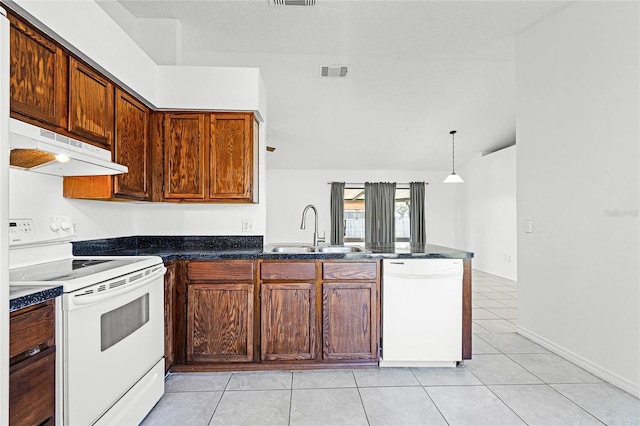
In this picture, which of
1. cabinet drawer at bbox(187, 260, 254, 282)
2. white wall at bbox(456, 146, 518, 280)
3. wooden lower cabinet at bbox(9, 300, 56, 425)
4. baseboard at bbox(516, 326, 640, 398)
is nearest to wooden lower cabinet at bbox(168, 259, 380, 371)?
cabinet drawer at bbox(187, 260, 254, 282)

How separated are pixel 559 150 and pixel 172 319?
3.27 m

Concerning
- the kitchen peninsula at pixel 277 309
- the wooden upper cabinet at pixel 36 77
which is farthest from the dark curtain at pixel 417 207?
the wooden upper cabinet at pixel 36 77

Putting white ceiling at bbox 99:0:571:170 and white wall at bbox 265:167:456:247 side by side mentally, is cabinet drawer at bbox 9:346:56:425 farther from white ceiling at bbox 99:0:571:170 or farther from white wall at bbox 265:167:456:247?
white wall at bbox 265:167:456:247

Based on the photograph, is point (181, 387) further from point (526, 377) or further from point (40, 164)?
point (526, 377)

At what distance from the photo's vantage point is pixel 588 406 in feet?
6.77

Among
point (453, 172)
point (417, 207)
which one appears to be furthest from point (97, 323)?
point (417, 207)

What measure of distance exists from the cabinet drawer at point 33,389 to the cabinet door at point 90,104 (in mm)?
1190

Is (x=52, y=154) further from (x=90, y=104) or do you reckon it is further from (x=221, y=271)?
(x=221, y=271)

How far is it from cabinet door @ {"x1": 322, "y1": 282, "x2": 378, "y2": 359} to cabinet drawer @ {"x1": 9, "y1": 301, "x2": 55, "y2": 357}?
5.26 feet

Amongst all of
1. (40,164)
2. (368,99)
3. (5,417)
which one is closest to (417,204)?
(368,99)

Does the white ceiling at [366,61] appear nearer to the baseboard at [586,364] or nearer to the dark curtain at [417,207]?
the dark curtain at [417,207]

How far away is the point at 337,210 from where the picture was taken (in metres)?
8.02

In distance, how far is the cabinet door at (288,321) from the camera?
8.21 ft

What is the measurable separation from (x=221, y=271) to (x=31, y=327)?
130 cm
